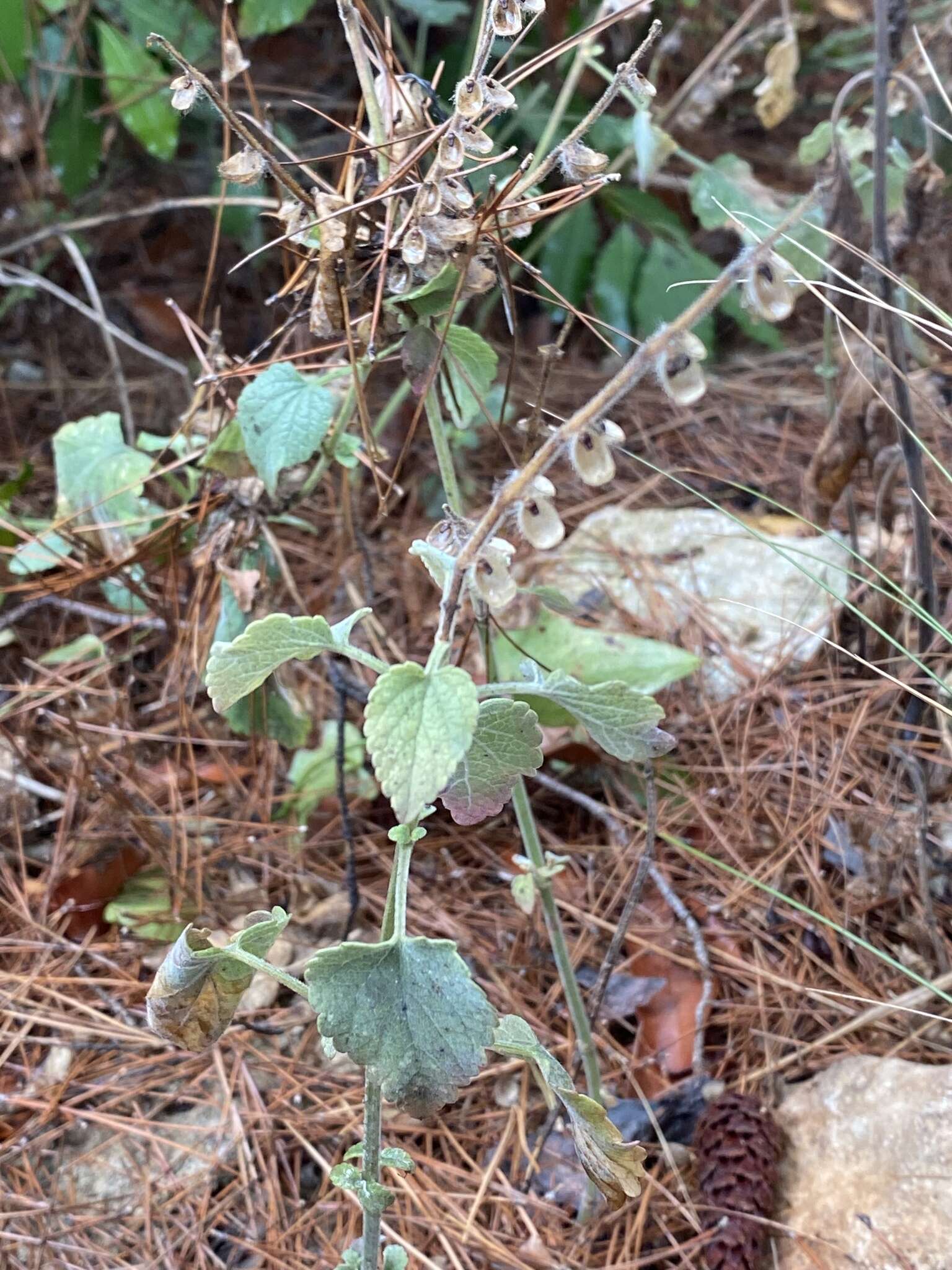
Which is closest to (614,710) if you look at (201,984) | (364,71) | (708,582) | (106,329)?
(201,984)

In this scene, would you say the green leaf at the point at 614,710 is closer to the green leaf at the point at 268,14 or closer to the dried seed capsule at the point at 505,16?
the dried seed capsule at the point at 505,16

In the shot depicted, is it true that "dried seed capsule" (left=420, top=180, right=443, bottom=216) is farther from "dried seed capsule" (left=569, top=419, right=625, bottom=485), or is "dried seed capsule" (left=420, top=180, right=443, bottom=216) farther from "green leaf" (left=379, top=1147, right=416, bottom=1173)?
"green leaf" (left=379, top=1147, right=416, bottom=1173)

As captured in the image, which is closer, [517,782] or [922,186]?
[517,782]

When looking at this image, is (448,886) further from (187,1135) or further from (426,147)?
(426,147)

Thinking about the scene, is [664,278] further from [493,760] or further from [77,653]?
[493,760]

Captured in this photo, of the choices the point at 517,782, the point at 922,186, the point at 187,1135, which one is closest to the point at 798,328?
the point at 922,186

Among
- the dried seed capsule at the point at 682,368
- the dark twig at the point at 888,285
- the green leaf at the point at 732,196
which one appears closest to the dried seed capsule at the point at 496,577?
the dried seed capsule at the point at 682,368
